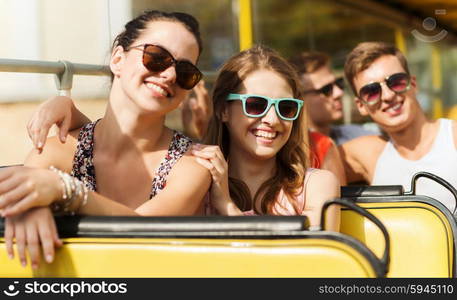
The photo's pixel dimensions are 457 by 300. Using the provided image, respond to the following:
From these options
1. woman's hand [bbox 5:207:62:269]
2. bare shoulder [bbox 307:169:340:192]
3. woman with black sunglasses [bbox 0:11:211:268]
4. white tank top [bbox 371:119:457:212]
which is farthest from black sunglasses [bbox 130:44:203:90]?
white tank top [bbox 371:119:457:212]

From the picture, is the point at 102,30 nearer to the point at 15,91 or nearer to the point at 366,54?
the point at 15,91

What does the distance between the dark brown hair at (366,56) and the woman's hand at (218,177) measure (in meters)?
1.16

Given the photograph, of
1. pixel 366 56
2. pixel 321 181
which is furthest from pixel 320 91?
pixel 321 181

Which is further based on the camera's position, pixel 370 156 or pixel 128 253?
pixel 370 156

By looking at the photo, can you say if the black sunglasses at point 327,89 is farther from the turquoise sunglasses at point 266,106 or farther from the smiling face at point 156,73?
the smiling face at point 156,73

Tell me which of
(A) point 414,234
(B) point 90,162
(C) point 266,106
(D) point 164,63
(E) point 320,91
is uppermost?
(E) point 320,91

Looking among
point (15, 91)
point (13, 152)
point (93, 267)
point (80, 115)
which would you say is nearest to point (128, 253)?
point (93, 267)

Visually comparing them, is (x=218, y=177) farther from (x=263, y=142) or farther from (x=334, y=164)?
(x=334, y=164)

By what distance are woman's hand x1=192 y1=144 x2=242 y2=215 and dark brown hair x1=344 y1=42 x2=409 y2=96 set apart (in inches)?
45.6

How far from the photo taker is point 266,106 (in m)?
1.94

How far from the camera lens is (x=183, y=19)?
1.95 metres

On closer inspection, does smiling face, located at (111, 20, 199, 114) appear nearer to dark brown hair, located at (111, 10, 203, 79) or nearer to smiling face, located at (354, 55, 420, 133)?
dark brown hair, located at (111, 10, 203, 79)

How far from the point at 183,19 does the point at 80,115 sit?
415mm

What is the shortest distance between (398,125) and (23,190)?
6.03ft
